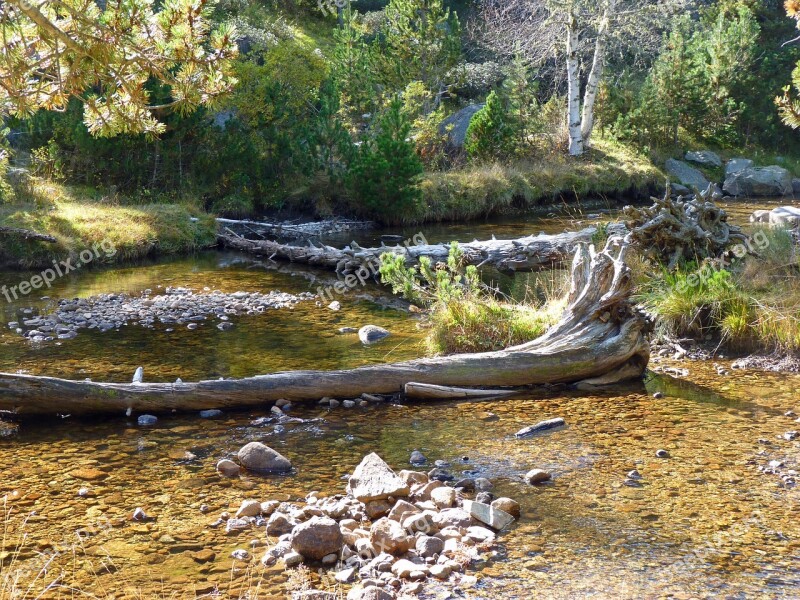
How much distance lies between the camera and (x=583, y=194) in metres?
25.0

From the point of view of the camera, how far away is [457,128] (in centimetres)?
2717

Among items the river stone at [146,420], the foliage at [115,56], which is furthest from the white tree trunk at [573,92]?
the foliage at [115,56]

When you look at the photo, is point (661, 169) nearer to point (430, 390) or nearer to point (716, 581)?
point (430, 390)

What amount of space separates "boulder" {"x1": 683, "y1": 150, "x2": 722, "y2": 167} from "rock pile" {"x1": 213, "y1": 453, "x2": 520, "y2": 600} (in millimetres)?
27804

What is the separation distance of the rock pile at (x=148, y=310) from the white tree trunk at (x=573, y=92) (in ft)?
54.6

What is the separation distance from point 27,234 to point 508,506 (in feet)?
43.7

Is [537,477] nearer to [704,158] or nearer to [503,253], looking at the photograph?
[503,253]

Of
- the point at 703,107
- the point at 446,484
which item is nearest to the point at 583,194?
the point at 703,107

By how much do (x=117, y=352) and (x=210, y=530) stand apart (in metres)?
5.07

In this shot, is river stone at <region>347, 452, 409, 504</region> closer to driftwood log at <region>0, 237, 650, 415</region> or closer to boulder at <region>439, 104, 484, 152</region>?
driftwood log at <region>0, 237, 650, 415</region>

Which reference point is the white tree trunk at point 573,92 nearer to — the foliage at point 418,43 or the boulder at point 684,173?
the boulder at point 684,173

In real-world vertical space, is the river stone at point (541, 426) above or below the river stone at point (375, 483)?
below

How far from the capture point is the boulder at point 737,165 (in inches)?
1118

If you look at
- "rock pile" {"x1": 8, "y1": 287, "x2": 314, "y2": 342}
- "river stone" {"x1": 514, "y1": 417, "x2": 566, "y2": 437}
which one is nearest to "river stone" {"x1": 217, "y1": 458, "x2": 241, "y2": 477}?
"river stone" {"x1": 514, "y1": 417, "x2": 566, "y2": 437}
